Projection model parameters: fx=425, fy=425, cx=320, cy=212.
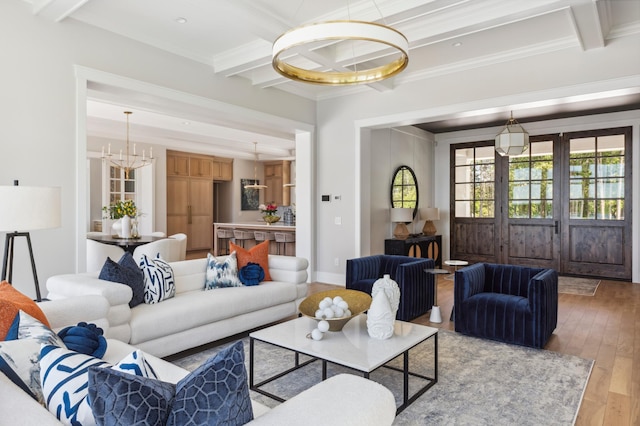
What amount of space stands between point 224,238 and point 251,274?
504 centimetres

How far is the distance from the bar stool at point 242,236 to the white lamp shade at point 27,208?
5.41m

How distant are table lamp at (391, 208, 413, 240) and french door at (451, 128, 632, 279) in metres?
2.04

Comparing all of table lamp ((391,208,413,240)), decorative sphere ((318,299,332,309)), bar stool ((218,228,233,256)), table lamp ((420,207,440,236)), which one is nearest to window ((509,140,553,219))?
table lamp ((420,207,440,236))

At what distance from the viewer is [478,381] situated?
2.96 metres

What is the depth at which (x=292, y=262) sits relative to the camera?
435cm

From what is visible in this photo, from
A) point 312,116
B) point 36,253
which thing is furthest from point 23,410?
point 312,116

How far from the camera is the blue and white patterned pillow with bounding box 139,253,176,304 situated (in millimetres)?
3387

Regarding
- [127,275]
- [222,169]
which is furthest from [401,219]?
[222,169]

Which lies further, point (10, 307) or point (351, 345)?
point (351, 345)

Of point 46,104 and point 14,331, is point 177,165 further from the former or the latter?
point 14,331

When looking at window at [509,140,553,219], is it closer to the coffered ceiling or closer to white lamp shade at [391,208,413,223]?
white lamp shade at [391,208,413,223]

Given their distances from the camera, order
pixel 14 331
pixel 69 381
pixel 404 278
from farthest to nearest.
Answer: pixel 404 278
pixel 14 331
pixel 69 381

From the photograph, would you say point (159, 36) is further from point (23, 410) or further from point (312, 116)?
point (23, 410)

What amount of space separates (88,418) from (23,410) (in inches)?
6.5
